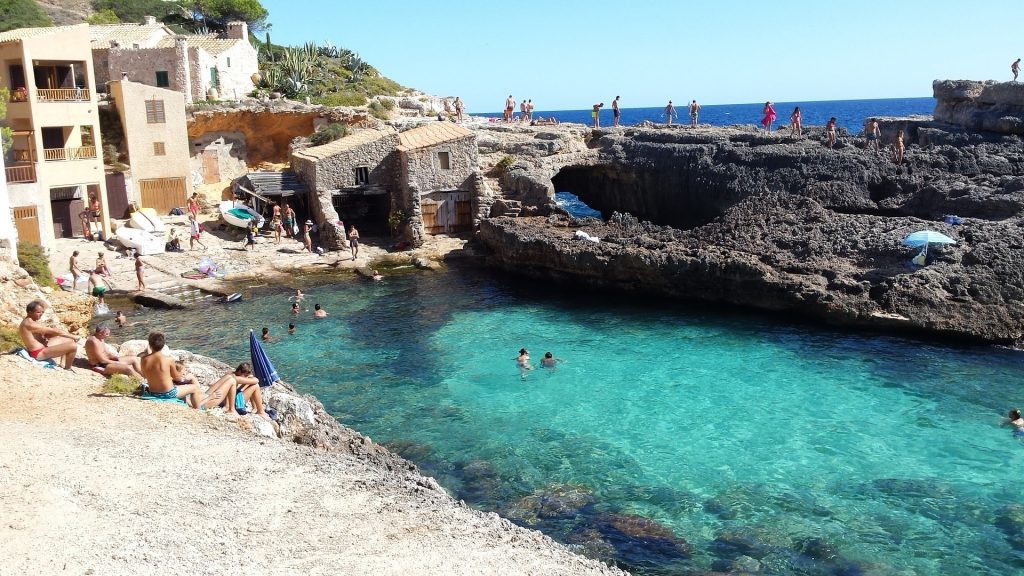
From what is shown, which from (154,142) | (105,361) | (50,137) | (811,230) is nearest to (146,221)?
(50,137)

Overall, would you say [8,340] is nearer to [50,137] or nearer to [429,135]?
[50,137]

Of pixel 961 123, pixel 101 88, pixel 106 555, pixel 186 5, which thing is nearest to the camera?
pixel 106 555

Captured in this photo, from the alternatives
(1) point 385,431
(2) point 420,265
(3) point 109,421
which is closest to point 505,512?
(1) point 385,431

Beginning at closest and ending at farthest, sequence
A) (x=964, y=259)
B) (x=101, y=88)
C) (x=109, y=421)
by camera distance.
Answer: (x=109, y=421)
(x=964, y=259)
(x=101, y=88)

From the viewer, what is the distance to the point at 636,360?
23422 mm

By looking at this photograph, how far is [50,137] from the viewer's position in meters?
34.3

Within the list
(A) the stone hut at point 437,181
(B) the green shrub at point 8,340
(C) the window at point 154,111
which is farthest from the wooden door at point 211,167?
(B) the green shrub at point 8,340

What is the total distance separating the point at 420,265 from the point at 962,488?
2391cm

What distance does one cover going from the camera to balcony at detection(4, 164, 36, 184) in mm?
31156

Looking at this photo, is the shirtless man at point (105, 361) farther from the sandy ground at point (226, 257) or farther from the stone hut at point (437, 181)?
the stone hut at point (437, 181)

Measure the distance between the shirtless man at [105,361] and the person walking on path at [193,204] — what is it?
884 inches

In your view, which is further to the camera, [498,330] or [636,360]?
[498,330]

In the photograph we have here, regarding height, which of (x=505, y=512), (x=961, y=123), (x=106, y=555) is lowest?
(x=505, y=512)

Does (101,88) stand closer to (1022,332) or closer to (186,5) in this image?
(186,5)
